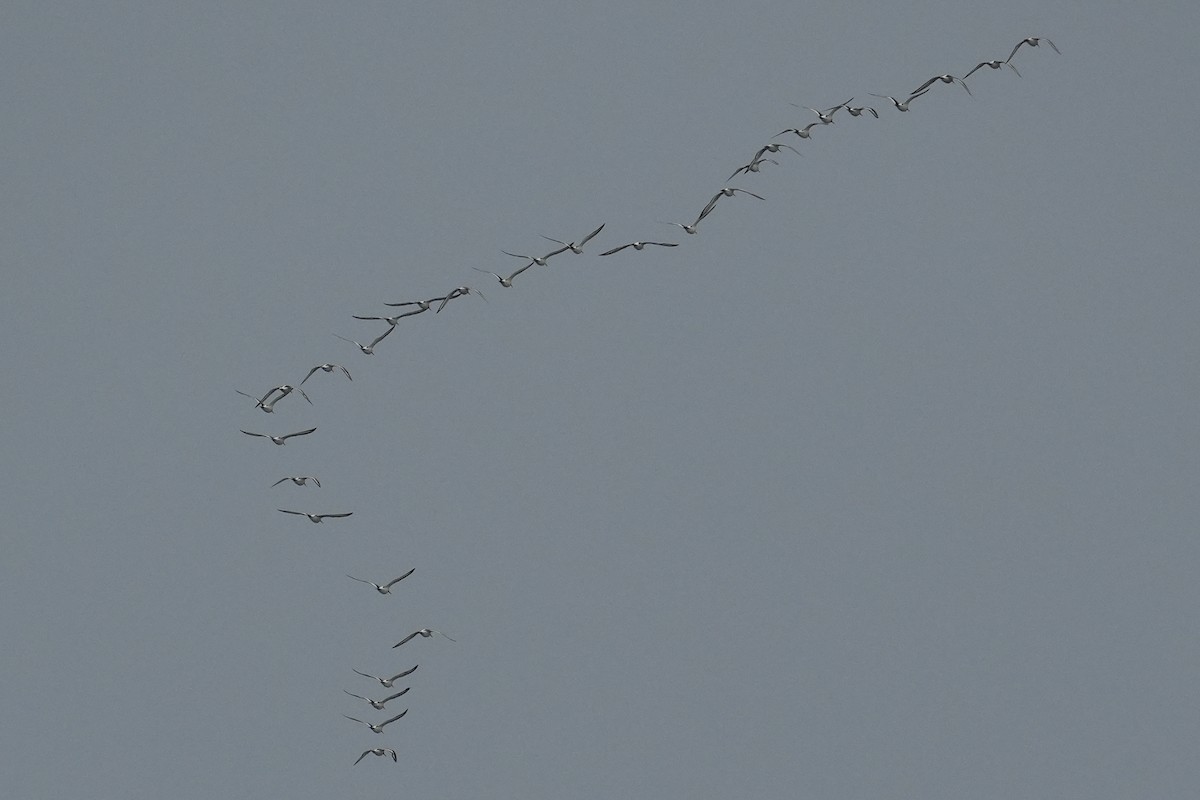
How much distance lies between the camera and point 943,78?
6275 centimetres

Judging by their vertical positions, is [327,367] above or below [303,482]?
above

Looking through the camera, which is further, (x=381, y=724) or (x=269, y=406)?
(x=381, y=724)

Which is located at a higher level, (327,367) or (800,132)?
(800,132)

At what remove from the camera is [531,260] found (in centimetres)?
6091

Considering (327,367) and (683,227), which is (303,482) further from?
(683,227)

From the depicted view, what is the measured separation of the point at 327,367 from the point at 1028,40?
1359 inches

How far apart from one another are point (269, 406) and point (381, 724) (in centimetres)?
1641

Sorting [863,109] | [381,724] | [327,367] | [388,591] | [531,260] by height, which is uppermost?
[863,109]

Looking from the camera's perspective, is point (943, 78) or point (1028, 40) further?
point (943, 78)

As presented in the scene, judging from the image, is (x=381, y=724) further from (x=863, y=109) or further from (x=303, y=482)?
(x=863, y=109)

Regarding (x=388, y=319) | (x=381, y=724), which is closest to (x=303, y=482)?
(x=388, y=319)

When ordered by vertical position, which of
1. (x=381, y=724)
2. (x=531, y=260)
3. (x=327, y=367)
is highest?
(x=531, y=260)

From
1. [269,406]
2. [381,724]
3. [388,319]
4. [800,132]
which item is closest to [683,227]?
[800,132]

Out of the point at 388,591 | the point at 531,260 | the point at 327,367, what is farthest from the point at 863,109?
the point at 388,591
